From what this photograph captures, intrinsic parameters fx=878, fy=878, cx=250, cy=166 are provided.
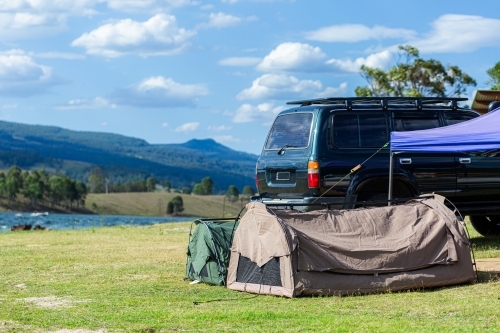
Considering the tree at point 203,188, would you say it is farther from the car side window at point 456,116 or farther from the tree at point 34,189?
the car side window at point 456,116

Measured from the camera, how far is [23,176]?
169 metres

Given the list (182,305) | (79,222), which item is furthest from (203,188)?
(182,305)

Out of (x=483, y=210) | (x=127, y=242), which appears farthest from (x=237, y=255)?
(x=127, y=242)

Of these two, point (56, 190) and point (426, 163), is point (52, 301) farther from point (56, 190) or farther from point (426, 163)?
point (56, 190)

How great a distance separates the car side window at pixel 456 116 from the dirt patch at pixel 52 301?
6.90 metres

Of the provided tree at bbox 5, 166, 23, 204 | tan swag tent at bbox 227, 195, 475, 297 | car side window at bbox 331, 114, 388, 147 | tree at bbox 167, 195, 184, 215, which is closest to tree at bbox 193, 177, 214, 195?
tree at bbox 167, 195, 184, 215

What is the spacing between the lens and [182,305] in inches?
377

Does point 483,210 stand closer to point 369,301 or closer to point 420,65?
point 369,301

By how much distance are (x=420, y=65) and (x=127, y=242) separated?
29688 millimetres

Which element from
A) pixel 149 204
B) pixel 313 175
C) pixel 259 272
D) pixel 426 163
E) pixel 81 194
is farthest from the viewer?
pixel 81 194

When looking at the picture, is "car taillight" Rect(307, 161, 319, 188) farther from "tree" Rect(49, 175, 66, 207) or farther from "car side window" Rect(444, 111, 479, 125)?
"tree" Rect(49, 175, 66, 207)

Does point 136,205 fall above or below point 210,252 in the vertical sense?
below

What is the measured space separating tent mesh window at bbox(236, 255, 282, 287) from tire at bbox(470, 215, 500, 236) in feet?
23.4

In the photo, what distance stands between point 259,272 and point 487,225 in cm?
758
